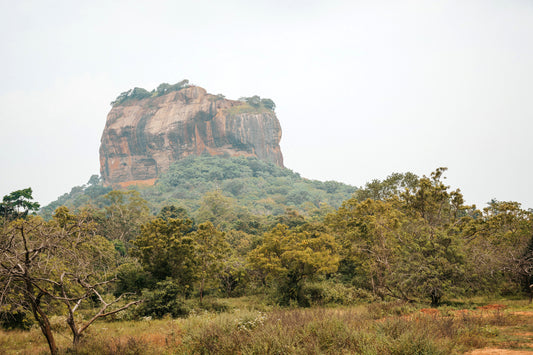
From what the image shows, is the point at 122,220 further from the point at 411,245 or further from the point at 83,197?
the point at 83,197

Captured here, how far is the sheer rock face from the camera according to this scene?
11356 centimetres

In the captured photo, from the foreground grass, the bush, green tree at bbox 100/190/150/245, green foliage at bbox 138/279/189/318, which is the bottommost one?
the bush

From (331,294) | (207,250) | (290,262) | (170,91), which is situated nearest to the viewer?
(331,294)

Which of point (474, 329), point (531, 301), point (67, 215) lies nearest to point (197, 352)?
point (474, 329)

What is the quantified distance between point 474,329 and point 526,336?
1158 mm

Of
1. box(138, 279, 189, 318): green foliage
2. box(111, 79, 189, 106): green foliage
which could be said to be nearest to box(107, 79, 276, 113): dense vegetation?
box(111, 79, 189, 106): green foliage

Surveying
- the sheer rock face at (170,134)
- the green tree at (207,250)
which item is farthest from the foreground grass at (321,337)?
the sheer rock face at (170,134)

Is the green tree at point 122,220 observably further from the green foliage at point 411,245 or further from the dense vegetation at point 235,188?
the dense vegetation at point 235,188

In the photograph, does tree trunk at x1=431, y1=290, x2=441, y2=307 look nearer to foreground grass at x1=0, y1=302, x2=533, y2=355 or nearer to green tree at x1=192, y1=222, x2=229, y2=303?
foreground grass at x1=0, y1=302, x2=533, y2=355

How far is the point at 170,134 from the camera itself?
112875mm

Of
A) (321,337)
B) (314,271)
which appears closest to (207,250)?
(314,271)

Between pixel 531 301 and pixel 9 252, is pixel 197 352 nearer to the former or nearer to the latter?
pixel 9 252

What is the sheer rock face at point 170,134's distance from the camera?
113562mm

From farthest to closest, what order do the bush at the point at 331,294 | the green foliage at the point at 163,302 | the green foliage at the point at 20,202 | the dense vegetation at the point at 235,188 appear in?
1. the dense vegetation at the point at 235,188
2. the green foliage at the point at 20,202
3. the bush at the point at 331,294
4. the green foliage at the point at 163,302
